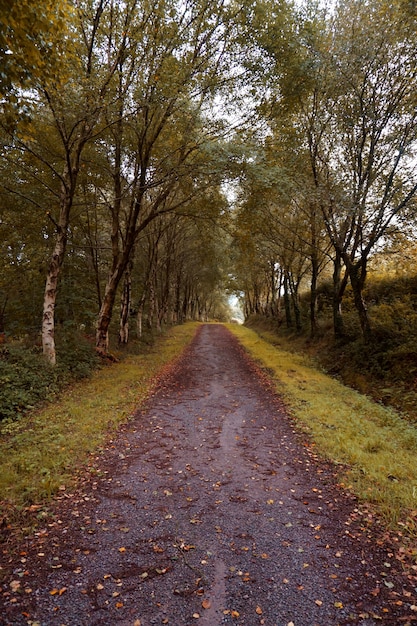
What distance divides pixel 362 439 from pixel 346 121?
12.2 meters

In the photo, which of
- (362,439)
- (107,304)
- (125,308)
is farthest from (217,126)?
(362,439)

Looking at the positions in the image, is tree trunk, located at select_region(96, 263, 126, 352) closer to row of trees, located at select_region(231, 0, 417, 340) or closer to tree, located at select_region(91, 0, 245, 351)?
tree, located at select_region(91, 0, 245, 351)

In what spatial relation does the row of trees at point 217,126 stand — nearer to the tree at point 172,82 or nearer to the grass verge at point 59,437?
the tree at point 172,82

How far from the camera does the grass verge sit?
504cm

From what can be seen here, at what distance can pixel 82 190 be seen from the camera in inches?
674

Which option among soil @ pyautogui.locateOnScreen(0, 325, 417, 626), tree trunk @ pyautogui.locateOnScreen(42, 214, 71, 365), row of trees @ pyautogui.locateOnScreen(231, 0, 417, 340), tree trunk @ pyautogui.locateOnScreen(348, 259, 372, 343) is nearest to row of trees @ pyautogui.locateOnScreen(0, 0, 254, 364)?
tree trunk @ pyautogui.locateOnScreen(42, 214, 71, 365)

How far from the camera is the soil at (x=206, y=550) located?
10.6 ft

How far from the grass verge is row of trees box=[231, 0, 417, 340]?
865 centimetres

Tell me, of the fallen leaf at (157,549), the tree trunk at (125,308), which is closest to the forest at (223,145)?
the tree trunk at (125,308)

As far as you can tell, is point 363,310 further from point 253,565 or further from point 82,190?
point 82,190

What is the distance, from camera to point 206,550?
4043 mm

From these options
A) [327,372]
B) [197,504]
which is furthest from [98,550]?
[327,372]

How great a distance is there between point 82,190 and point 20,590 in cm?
1718

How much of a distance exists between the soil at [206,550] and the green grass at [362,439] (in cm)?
43
